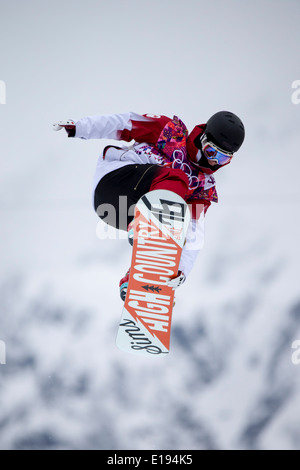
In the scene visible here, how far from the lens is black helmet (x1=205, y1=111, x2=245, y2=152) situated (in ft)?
13.7

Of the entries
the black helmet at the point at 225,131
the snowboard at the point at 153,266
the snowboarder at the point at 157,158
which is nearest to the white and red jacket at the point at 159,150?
the snowboarder at the point at 157,158

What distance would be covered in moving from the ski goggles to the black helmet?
0.03 m

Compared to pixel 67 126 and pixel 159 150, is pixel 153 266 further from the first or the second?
pixel 67 126

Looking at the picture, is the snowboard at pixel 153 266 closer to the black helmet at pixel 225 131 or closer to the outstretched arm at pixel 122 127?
the black helmet at pixel 225 131

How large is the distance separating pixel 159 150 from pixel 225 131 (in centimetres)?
63

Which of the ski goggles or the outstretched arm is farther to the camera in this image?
the outstretched arm

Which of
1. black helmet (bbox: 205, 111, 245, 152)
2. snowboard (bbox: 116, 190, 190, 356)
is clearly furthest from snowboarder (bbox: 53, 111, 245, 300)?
snowboard (bbox: 116, 190, 190, 356)

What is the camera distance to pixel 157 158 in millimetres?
4449

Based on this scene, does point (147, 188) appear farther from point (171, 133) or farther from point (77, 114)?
point (77, 114)

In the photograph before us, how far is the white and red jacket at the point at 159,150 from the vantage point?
14.4 feet

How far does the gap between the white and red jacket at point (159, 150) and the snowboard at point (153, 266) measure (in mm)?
352

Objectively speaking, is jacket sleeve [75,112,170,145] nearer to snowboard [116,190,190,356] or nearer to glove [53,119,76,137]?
glove [53,119,76,137]

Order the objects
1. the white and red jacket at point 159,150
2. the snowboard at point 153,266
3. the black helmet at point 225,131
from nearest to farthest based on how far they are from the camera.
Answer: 1. the snowboard at point 153,266
2. the black helmet at point 225,131
3. the white and red jacket at point 159,150

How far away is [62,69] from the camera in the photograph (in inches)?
385
